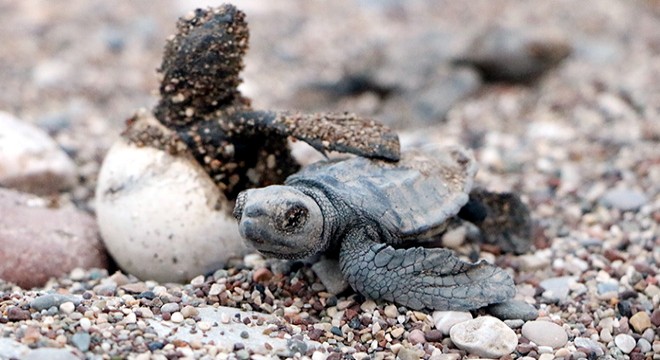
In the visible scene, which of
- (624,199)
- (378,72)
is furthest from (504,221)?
(378,72)

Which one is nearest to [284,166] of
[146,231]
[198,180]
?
[198,180]

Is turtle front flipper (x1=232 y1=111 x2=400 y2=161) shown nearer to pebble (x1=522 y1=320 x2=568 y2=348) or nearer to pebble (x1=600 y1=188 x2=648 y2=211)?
pebble (x1=522 y1=320 x2=568 y2=348)

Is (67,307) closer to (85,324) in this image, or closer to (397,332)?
(85,324)

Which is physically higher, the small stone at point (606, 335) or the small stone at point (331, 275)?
the small stone at point (331, 275)

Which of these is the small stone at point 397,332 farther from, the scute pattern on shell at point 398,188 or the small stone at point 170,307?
the small stone at point 170,307

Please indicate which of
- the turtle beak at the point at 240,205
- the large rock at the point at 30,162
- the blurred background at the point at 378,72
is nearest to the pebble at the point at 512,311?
the turtle beak at the point at 240,205

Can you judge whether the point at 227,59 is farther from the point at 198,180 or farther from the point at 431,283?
the point at 431,283

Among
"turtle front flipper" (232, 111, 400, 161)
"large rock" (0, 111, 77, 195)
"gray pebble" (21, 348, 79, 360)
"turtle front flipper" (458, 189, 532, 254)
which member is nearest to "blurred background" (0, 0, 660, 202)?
"large rock" (0, 111, 77, 195)
